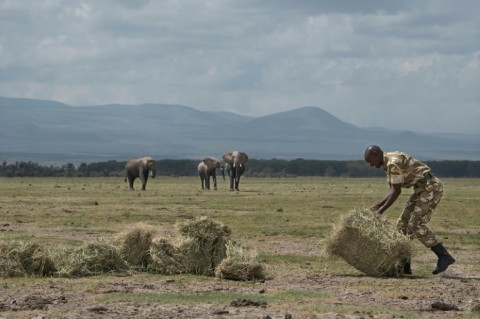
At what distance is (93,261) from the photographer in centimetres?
1758

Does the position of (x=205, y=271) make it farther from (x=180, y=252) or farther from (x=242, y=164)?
(x=242, y=164)

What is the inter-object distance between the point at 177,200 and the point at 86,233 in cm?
1935

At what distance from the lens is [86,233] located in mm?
25578

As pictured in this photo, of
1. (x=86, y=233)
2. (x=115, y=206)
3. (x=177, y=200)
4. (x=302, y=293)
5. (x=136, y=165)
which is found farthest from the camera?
(x=136, y=165)

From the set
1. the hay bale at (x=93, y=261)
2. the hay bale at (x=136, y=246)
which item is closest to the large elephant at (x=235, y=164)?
the hay bale at (x=136, y=246)

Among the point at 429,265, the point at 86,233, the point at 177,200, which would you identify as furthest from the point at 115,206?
the point at 429,265

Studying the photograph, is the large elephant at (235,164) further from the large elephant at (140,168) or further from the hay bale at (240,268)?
the hay bale at (240,268)

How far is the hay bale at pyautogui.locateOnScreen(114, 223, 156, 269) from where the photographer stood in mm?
18000

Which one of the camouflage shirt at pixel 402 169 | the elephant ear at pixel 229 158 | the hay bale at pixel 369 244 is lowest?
the hay bale at pixel 369 244

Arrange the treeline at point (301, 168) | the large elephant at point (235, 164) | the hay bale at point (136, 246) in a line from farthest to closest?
the treeline at point (301, 168), the large elephant at point (235, 164), the hay bale at point (136, 246)

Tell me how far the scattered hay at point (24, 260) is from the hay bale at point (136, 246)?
122 cm

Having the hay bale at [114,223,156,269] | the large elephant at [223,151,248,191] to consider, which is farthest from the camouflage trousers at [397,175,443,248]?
the large elephant at [223,151,248,191]

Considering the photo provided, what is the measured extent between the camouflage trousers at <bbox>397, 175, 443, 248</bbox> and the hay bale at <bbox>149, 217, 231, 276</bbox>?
275cm

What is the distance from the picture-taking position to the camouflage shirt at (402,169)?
17297 millimetres
